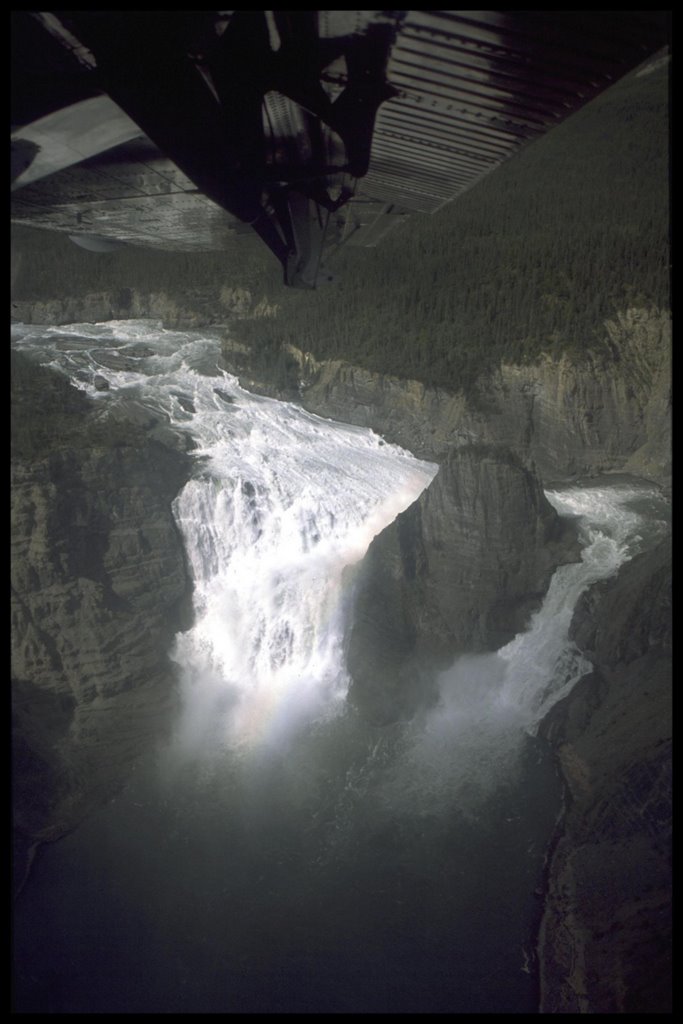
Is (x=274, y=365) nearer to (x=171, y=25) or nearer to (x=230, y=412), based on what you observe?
Answer: (x=230, y=412)

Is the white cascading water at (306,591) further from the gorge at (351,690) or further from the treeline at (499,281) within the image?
the treeline at (499,281)

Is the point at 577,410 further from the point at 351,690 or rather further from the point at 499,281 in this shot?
the point at 351,690

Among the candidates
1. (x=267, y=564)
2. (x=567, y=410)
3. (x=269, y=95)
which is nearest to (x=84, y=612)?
(x=267, y=564)

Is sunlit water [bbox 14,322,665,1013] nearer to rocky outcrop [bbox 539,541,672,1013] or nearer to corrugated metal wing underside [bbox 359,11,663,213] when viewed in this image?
rocky outcrop [bbox 539,541,672,1013]

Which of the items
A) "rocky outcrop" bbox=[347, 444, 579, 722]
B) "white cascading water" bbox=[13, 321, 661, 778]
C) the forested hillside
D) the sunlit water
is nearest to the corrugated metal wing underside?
the sunlit water

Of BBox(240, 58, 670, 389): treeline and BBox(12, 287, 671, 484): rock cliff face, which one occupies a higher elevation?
BBox(240, 58, 670, 389): treeline

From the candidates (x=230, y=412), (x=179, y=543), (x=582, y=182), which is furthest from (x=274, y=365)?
(x=582, y=182)
